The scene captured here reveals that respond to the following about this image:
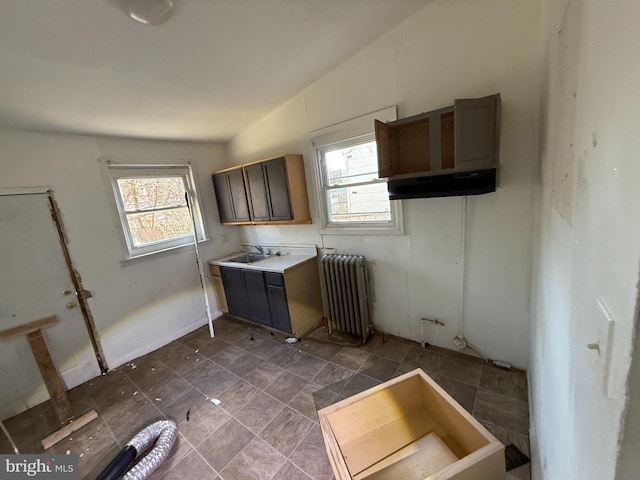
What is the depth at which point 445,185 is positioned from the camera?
187cm

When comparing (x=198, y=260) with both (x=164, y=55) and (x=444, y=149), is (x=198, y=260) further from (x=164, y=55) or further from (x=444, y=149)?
(x=444, y=149)

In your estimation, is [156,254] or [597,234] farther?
[156,254]

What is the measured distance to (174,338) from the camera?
3.19m

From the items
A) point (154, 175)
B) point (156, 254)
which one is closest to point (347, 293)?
point (156, 254)

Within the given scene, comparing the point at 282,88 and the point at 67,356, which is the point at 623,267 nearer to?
the point at 282,88

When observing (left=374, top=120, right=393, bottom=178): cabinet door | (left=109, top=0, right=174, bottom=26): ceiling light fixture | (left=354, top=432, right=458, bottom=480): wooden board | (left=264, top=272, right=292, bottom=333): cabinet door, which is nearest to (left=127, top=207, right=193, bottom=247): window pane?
(left=264, top=272, right=292, bottom=333): cabinet door

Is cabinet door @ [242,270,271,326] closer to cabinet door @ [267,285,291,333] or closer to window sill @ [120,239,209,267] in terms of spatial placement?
cabinet door @ [267,285,291,333]

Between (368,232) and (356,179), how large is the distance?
1.87 ft

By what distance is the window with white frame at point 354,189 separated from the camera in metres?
2.45

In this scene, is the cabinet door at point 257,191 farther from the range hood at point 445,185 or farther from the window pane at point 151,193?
the range hood at point 445,185

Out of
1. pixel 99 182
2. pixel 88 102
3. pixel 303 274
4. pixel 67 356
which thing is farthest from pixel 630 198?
pixel 67 356

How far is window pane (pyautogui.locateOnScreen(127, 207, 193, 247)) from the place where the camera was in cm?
296

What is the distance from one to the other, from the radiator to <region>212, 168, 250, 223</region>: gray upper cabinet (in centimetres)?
137

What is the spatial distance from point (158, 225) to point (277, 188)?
1.63 m
